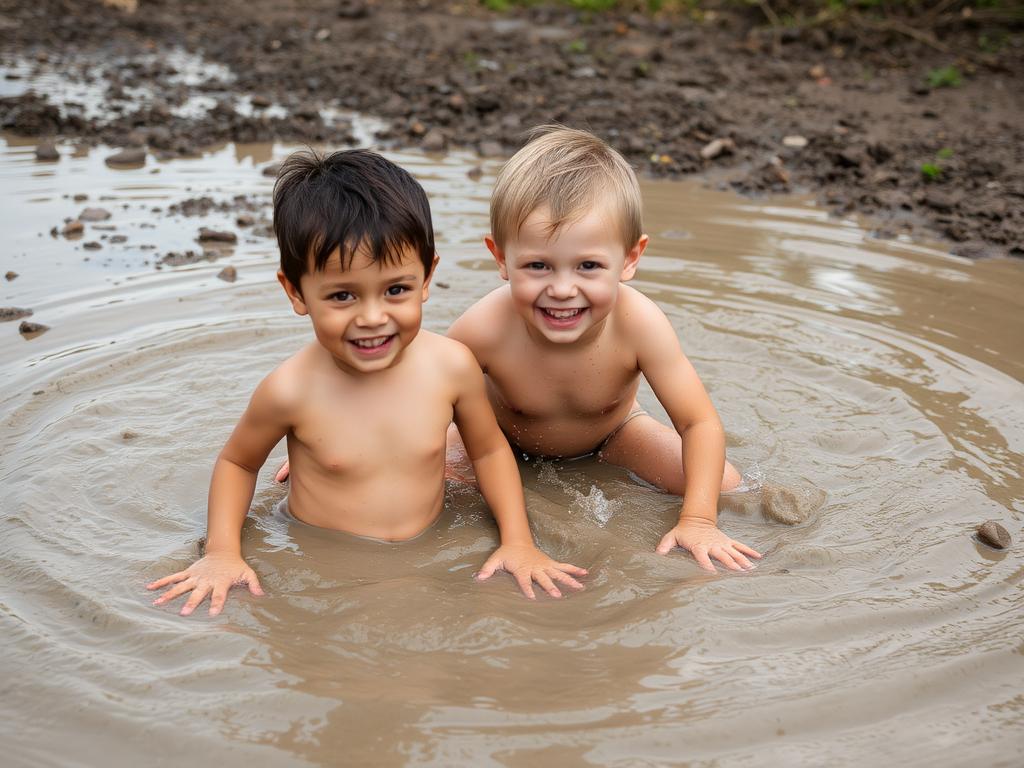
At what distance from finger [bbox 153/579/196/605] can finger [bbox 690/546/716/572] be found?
1.48 meters

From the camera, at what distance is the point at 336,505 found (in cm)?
330

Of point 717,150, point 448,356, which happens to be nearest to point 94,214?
point 448,356

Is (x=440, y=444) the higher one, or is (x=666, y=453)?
(x=440, y=444)

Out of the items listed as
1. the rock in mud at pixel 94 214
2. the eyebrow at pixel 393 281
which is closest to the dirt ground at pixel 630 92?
the rock in mud at pixel 94 214

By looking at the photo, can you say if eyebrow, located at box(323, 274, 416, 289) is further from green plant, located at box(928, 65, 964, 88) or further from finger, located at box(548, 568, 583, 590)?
green plant, located at box(928, 65, 964, 88)

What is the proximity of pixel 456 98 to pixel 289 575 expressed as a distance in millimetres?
6190

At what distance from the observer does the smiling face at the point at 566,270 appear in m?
3.23

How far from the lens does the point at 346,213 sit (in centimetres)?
288

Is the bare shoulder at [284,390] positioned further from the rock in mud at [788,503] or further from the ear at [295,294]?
the rock in mud at [788,503]

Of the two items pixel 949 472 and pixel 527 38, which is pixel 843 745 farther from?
pixel 527 38

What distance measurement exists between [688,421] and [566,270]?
676mm

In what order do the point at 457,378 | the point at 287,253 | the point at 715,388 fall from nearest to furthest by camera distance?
1. the point at 287,253
2. the point at 457,378
3. the point at 715,388

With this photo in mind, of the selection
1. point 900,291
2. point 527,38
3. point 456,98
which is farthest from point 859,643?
point 527,38

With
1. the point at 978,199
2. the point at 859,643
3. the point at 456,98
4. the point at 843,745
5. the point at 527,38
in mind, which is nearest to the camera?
the point at 843,745
